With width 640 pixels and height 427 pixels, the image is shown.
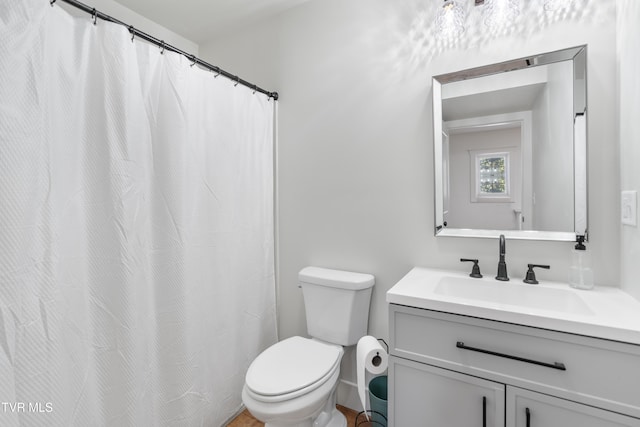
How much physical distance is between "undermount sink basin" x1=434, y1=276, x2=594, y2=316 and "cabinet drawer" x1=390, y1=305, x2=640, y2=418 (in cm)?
23

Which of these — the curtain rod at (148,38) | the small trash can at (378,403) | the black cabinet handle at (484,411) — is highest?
the curtain rod at (148,38)

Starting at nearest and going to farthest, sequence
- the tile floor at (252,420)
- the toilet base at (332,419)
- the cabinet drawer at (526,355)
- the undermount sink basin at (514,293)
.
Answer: the cabinet drawer at (526,355) → the undermount sink basin at (514,293) → the toilet base at (332,419) → the tile floor at (252,420)

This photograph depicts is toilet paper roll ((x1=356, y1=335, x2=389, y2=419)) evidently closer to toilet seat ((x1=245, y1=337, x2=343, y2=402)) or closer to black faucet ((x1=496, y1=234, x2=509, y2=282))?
toilet seat ((x1=245, y1=337, x2=343, y2=402))

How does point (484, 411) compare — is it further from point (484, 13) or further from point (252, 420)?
point (484, 13)

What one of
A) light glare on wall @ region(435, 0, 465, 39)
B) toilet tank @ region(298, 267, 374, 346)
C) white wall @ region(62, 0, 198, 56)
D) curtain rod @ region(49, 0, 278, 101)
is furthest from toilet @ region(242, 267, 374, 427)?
white wall @ region(62, 0, 198, 56)

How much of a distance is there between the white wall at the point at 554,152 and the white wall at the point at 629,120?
0.53 ft

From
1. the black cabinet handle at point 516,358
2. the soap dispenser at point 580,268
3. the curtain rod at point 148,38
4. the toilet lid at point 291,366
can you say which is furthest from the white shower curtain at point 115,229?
the soap dispenser at point 580,268

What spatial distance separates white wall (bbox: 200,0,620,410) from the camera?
1.25 m

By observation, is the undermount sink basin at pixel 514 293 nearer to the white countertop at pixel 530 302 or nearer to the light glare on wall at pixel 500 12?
the white countertop at pixel 530 302

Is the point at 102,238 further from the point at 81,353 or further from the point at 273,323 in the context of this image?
the point at 273,323

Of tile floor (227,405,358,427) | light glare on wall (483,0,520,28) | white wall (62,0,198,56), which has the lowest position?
tile floor (227,405,358,427)

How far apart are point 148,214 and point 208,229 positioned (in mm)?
325

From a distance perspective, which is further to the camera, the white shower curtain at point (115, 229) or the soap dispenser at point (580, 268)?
the soap dispenser at point (580, 268)

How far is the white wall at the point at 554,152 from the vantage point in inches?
51.6
